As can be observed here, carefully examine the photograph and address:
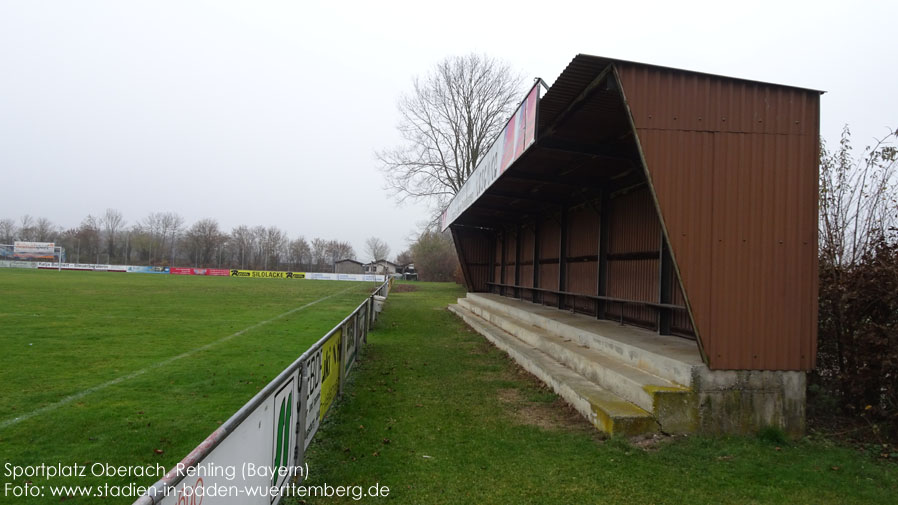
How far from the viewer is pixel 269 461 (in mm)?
3258

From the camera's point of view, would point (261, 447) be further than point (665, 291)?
No

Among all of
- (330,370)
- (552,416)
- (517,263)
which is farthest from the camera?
(517,263)

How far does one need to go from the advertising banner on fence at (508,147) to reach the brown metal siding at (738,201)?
5.46 ft

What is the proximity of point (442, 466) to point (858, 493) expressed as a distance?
3256mm

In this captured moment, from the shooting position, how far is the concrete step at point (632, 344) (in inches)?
226

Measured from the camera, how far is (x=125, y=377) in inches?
309

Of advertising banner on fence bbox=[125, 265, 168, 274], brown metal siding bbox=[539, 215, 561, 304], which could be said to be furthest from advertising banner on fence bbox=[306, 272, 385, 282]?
brown metal siding bbox=[539, 215, 561, 304]

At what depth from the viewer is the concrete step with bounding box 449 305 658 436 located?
17.2ft

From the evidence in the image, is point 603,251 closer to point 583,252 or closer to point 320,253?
point 583,252

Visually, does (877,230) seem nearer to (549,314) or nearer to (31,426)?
(549,314)

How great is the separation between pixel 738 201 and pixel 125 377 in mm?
8539

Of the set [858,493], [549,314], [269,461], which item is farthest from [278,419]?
[549,314]

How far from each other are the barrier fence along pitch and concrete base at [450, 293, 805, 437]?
2953mm

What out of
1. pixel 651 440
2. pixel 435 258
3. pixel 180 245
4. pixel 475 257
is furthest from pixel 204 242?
pixel 651 440
